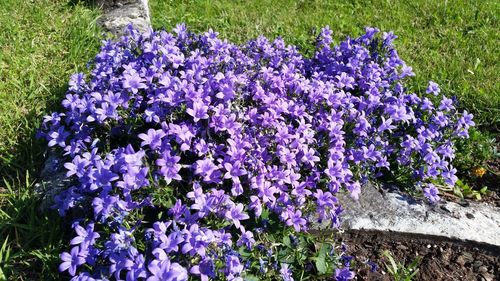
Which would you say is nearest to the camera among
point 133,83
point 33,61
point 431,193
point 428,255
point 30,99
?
point 133,83

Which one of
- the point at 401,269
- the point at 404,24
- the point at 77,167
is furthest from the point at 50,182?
the point at 404,24

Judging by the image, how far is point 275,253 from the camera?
2.57 m

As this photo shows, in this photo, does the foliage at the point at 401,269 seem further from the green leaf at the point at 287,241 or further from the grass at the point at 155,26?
the grass at the point at 155,26

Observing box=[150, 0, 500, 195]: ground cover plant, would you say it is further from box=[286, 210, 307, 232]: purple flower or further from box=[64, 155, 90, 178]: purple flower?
box=[64, 155, 90, 178]: purple flower

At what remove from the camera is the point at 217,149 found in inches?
103

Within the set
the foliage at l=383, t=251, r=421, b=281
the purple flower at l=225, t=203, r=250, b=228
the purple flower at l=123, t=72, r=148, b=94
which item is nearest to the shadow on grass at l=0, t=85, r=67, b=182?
the purple flower at l=123, t=72, r=148, b=94

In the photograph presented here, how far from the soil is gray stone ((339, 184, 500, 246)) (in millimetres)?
39

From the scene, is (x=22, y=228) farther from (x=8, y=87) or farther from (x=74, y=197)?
(x=8, y=87)

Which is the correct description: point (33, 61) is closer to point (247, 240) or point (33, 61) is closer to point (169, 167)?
point (169, 167)

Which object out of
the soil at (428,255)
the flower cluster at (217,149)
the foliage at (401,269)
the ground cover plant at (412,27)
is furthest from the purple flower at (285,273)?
the ground cover plant at (412,27)

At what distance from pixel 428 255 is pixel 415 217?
0.22 m

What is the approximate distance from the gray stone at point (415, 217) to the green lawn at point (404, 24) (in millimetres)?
1389

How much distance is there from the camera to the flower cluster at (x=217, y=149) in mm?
2254

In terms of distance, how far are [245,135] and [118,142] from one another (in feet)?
2.27
